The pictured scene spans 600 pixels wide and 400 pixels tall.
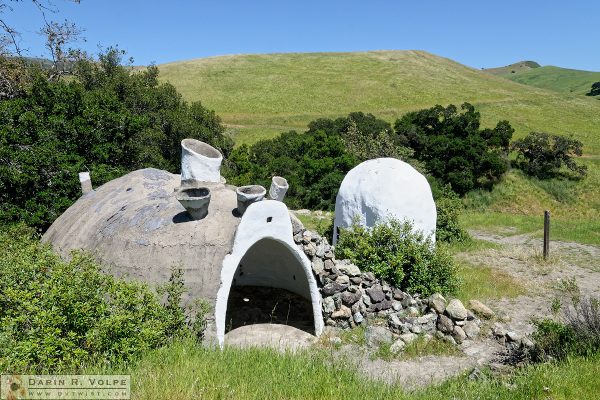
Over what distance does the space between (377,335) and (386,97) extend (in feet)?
164

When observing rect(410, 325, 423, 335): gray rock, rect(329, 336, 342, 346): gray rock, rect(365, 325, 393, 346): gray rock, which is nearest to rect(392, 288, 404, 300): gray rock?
rect(410, 325, 423, 335): gray rock

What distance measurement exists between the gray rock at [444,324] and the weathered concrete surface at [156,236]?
14.9 ft

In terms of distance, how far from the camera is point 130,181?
1047cm

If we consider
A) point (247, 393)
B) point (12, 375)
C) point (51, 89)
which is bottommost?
point (247, 393)

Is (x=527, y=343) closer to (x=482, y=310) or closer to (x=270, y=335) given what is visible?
(x=482, y=310)

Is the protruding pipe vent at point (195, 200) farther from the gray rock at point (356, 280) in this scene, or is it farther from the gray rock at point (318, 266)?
the gray rock at point (356, 280)

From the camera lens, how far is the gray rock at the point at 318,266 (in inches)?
386

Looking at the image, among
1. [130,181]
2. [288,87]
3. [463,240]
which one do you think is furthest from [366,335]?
→ [288,87]

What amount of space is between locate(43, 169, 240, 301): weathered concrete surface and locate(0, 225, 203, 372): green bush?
1.15 meters

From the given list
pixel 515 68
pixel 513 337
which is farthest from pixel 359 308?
pixel 515 68

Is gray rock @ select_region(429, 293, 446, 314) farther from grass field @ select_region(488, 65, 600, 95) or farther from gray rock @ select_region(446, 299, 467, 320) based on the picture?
grass field @ select_region(488, 65, 600, 95)

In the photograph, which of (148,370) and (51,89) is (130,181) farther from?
(51,89)

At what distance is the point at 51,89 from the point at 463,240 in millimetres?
15075

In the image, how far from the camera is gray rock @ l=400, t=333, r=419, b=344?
903 centimetres
